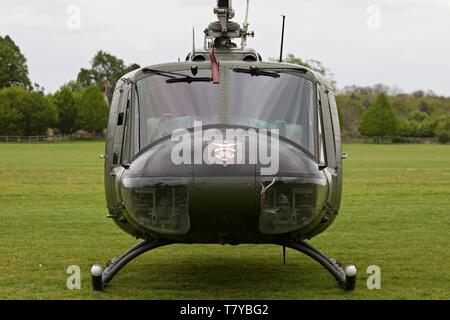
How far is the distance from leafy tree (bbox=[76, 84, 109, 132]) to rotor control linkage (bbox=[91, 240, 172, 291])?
10937cm

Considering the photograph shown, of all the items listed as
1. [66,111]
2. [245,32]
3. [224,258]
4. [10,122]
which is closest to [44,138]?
[10,122]

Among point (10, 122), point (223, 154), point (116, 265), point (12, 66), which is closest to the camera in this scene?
point (223, 154)

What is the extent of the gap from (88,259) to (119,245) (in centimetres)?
161

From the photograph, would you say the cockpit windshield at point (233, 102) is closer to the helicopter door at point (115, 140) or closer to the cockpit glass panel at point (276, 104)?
the cockpit glass panel at point (276, 104)

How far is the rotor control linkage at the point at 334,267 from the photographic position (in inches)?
357

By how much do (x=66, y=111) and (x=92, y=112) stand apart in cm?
668

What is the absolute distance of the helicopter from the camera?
24.9ft

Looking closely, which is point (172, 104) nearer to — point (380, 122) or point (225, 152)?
point (225, 152)

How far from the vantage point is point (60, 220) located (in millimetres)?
17172

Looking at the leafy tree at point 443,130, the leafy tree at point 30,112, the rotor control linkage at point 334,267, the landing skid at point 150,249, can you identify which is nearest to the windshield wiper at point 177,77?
the landing skid at point 150,249

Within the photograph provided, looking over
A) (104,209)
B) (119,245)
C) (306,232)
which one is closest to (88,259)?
(119,245)

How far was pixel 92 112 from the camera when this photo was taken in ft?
396

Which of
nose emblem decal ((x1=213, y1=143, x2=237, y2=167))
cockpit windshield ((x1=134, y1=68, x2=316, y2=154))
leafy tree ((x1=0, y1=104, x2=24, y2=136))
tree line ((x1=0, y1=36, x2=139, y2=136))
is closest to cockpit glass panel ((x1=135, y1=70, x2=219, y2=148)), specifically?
cockpit windshield ((x1=134, y1=68, x2=316, y2=154))
